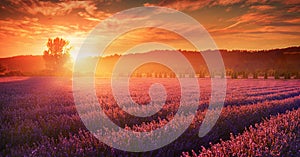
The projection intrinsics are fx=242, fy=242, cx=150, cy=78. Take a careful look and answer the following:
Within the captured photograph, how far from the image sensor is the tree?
53594 mm

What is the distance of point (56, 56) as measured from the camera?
53812 millimetres

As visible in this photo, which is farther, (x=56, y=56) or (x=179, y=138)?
(x=56, y=56)

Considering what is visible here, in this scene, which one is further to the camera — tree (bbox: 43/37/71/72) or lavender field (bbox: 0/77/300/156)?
tree (bbox: 43/37/71/72)

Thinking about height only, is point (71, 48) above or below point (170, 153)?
above

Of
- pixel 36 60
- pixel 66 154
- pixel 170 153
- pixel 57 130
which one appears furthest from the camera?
pixel 36 60

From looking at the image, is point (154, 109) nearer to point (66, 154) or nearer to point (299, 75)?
point (66, 154)

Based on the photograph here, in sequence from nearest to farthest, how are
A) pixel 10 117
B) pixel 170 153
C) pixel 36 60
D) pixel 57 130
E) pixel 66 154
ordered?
pixel 66 154
pixel 170 153
pixel 57 130
pixel 10 117
pixel 36 60

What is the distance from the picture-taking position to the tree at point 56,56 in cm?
5359

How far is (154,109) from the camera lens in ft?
19.6

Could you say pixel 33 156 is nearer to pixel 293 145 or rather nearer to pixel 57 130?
pixel 57 130

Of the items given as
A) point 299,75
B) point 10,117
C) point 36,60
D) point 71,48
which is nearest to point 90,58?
point 71,48

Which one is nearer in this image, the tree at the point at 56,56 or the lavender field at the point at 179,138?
the lavender field at the point at 179,138

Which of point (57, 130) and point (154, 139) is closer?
point (154, 139)

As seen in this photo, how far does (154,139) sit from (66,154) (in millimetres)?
1154
